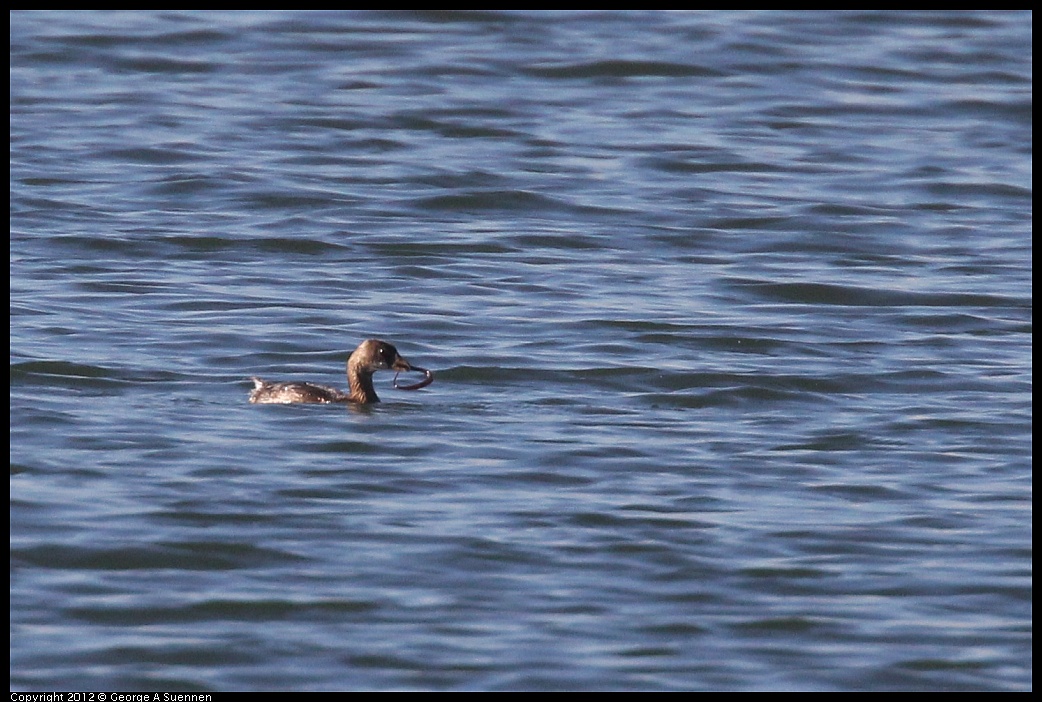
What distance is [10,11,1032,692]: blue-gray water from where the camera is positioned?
848 cm

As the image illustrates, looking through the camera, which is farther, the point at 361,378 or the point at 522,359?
the point at 522,359

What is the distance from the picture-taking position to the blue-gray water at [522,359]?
848 centimetres

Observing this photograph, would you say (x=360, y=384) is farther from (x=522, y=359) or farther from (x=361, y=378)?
(x=522, y=359)

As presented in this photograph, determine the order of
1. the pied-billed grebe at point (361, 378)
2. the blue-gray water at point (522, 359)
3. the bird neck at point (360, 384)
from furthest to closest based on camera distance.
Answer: the bird neck at point (360, 384), the pied-billed grebe at point (361, 378), the blue-gray water at point (522, 359)

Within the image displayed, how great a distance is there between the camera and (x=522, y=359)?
1305 cm

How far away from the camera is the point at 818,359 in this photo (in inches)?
523

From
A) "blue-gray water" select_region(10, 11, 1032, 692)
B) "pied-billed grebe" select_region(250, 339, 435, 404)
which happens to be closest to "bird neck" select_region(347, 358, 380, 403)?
"pied-billed grebe" select_region(250, 339, 435, 404)

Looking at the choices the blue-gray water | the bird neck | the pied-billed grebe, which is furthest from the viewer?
the bird neck

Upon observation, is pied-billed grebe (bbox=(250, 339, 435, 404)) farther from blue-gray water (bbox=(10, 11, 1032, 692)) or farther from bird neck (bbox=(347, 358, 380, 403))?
blue-gray water (bbox=(10, 11, 1032, 692))

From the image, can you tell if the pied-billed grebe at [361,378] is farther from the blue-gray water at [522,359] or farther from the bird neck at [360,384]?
the blue-gray water at [522,359]

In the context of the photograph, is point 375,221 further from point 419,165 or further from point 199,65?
point 199,65

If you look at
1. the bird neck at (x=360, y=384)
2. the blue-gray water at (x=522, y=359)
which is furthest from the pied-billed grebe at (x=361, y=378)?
the blue-gray water at (x=522, y=359)

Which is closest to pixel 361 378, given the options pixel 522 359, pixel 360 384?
pixel 360 384

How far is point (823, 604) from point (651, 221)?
30.1 feet
